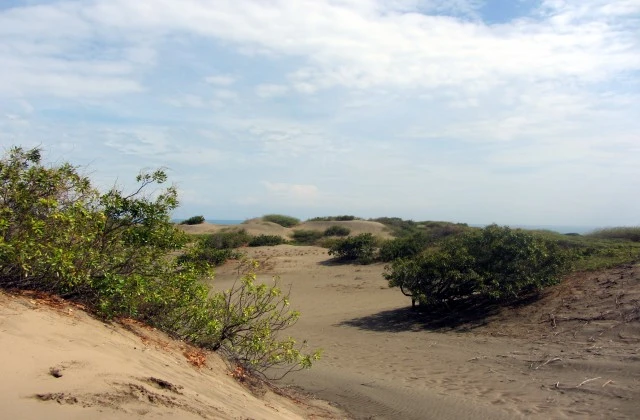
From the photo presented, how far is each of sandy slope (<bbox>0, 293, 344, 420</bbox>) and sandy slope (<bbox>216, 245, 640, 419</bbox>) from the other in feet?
9.59

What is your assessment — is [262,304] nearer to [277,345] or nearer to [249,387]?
[277,345]

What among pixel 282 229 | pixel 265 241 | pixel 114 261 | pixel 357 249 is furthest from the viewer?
pixel 282 229

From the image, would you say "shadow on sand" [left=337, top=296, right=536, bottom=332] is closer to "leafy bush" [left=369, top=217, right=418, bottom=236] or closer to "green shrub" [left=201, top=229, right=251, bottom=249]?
"green shrub" [left=201, top=229, right=251, bottom=249]

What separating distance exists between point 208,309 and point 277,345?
1.10 metres

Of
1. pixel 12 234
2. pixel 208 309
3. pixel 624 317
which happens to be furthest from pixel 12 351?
pixel 624 317

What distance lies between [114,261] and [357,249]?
22809 millimetres

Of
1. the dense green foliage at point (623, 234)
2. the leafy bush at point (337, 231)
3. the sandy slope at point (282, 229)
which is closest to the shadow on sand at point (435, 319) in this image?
the dense green foliage at point (623, 234)

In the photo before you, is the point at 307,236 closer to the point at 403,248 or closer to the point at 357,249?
the point at 357,249

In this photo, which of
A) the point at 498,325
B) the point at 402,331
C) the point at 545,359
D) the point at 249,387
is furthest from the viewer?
the point at 402,331

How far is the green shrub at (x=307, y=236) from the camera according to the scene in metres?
42.2

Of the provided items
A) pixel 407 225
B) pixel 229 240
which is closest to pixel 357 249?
pixel 229 240

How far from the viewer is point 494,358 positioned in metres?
10.3

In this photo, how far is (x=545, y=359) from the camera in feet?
31.4

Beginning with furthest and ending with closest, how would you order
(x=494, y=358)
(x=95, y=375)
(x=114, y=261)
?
(x=494, y=358), (x=114, y=261), (x=95, y=375)
